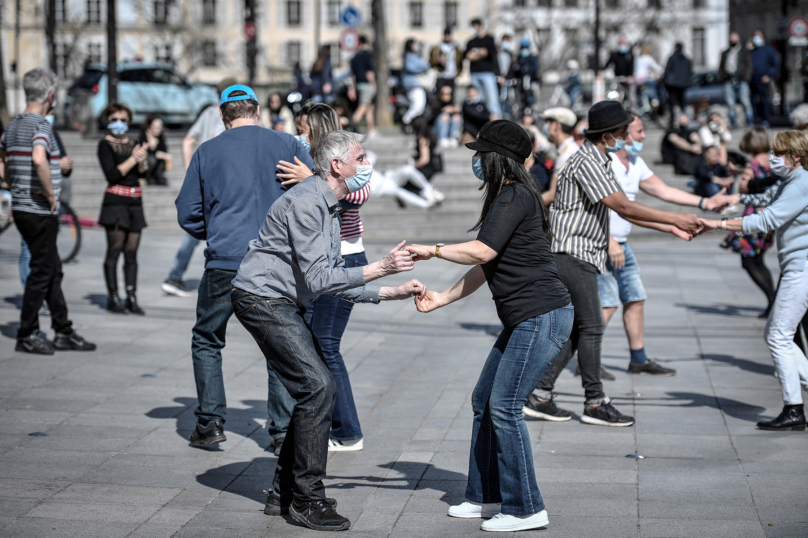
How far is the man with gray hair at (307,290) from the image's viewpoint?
420cm

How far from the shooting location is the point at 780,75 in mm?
24094

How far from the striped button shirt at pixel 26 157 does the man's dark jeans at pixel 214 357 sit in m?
2.65

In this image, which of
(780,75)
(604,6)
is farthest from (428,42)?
(780,75)

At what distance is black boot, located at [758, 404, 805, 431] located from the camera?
5906 mm

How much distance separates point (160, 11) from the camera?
64188mm

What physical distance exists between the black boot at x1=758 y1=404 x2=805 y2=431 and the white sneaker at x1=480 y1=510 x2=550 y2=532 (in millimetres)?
2362

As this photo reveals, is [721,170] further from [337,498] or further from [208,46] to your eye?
[208,46]

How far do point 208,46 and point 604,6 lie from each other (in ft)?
89.3

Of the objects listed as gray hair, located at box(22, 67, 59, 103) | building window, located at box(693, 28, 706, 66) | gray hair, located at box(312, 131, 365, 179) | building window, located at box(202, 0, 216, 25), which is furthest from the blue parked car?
building window, located at box(693, 28, 706, 66)

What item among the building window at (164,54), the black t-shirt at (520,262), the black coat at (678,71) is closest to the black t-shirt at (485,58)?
the black coat at (678,71)

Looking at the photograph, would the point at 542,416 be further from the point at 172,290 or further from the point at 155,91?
the point at 155,91

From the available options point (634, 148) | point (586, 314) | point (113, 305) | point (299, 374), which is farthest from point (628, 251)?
point (113, 305)

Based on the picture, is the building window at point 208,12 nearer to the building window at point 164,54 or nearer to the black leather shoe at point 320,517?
the building window at point 164,54

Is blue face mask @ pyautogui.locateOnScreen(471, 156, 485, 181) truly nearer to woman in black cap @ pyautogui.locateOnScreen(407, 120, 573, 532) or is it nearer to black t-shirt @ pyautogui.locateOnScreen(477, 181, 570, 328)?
woman in black cap @ pyautogui.locateOnScreen(407, 120, 573, 532)
